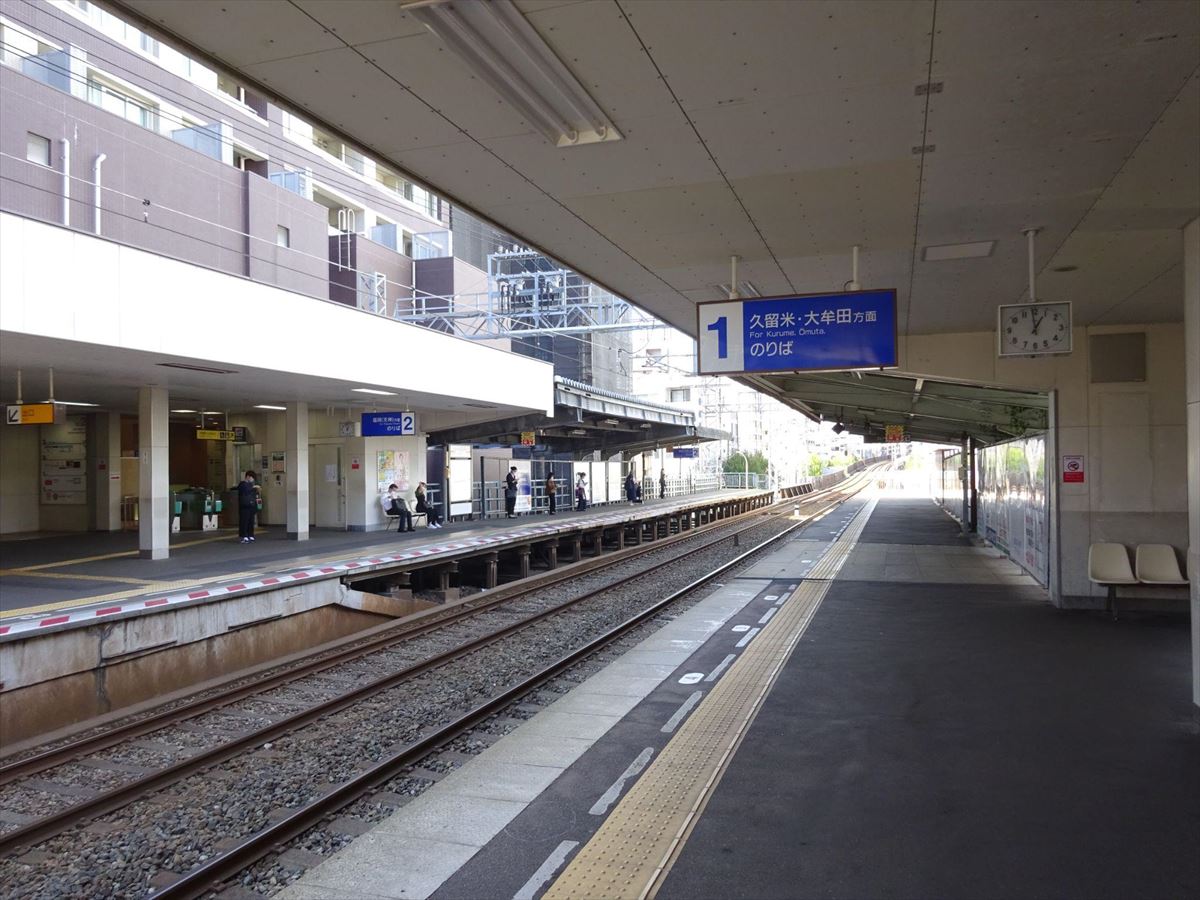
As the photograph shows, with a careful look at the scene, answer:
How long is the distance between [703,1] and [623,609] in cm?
1009

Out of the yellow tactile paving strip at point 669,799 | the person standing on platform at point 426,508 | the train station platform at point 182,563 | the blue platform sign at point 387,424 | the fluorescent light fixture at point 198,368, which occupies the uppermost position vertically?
the fluorescent light fixture at point 198,368

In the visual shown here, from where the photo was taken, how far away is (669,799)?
479 centimetres

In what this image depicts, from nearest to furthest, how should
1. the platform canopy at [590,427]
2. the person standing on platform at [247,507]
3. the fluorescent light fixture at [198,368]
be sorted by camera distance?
the fluorescent light fixture at [198,368] → the person standing on platform at [247,507] → the platform canopy at [590,427]

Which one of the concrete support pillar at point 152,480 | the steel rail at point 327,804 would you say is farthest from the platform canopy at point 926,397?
the concrete support pillar at point 152,480

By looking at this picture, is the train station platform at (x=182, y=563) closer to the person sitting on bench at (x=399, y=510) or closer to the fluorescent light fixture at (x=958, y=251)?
the person sitting on bench at (x=399, y=510)

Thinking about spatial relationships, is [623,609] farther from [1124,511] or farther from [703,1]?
[703,1]

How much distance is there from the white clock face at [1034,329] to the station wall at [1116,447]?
12.8ft

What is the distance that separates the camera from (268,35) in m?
4.19

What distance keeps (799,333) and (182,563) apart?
1163 cm

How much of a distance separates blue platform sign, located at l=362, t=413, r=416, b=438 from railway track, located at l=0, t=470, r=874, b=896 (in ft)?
21.4

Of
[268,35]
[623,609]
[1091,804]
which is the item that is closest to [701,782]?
[1091,804]

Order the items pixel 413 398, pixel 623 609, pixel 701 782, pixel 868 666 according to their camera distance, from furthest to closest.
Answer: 1. pixel 413 398
2. pixel 623 609
3. pixel 868 666
4. pixel 701 782

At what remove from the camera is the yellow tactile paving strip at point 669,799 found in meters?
3.86

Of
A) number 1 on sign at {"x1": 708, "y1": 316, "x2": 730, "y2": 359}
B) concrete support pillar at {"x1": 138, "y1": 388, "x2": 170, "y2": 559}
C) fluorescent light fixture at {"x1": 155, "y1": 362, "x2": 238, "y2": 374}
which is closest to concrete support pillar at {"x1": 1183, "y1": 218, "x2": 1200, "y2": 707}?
number 1 on sign at {"x1": 708, "y1": 316, "x2": 730, "y2": 359}
